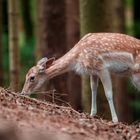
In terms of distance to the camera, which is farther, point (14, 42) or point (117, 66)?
point (14, 42)

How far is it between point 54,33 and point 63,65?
3.16m

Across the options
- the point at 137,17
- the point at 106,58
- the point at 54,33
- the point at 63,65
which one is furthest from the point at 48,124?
the point at 137,17

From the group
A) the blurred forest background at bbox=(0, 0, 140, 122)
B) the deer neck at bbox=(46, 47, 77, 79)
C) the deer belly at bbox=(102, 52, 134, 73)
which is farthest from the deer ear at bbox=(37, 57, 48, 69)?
the deer belly at bbox=(102, 52, 134, 73)

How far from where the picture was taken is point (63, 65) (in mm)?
11281

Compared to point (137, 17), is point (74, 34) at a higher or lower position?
higher

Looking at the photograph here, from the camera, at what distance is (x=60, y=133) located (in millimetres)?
8094

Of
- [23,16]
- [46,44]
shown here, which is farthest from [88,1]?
[23,16]

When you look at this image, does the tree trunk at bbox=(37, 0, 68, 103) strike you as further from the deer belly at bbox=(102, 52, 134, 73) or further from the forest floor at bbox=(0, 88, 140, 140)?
the forest floor at bbox=(0, 88, 140, 140)

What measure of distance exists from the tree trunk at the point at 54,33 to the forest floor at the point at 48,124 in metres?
3.95

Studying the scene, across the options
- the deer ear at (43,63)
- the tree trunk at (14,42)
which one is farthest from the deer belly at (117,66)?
the tree trunk at (14,42)

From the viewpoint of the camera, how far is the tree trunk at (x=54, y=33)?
1417 centimetres

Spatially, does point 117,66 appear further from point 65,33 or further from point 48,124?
point 65,33

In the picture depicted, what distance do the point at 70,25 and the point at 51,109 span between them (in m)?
8.25

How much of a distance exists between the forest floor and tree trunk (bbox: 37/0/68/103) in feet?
13.0
